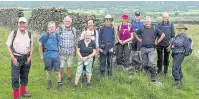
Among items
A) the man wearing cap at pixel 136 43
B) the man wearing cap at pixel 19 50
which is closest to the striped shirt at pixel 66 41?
the man wearing cap at pixel 19 50

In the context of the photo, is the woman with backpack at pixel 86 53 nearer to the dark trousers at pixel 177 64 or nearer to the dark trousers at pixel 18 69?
the dark trousers at pixel 18 69

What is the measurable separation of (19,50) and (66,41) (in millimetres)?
2161

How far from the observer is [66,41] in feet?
39.8

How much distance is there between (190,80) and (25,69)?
6567 mm

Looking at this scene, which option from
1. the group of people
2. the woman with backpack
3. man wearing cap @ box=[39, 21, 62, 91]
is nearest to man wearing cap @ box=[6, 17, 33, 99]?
the group of people

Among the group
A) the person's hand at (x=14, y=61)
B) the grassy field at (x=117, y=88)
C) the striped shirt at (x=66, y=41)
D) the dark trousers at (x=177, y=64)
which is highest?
the striped shirt at (x=66, y=41)

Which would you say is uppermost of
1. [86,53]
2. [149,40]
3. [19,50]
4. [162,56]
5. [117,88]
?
[149,40]

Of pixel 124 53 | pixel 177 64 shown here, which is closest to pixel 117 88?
pixel 124 53

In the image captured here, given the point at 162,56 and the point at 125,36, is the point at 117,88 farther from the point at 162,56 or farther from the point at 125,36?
the point at 162,56

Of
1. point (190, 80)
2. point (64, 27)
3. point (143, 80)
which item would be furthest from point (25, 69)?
point (190, 80)

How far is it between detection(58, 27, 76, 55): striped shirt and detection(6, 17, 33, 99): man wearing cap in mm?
1750

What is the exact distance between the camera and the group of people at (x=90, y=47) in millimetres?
10526

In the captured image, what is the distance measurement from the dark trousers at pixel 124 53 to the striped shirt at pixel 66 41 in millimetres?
2053

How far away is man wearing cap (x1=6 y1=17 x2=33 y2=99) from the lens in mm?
10180
